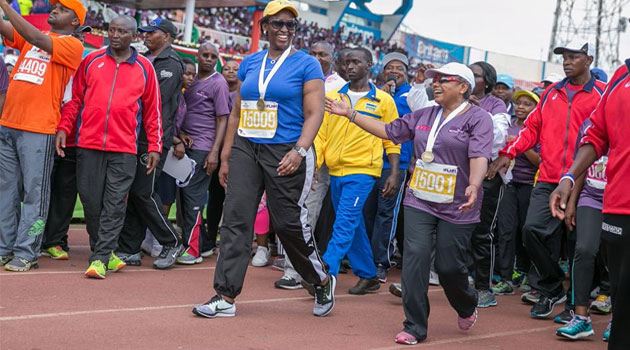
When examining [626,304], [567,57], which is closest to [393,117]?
[567,57]

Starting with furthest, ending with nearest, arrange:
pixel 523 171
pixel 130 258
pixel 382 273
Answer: pixel 382 273, pixel 523 171, pixel 130 258

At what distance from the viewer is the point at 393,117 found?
7.83 metres

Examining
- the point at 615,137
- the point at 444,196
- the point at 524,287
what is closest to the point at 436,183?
the point at 444,196

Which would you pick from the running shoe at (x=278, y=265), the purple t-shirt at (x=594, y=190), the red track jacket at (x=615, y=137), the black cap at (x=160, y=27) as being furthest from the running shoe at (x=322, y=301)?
the black cap at (x=160, y=27)

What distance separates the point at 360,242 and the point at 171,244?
1914 millimetres

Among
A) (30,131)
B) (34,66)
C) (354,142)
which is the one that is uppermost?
(34,66)

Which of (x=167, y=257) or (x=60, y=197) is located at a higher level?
(x=60, y=197)

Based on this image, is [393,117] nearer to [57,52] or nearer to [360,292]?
Result: [360,292]

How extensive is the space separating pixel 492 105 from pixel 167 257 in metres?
3.47

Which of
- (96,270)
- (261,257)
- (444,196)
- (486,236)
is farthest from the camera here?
(261,257)

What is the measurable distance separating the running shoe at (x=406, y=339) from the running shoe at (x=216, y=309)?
4.00ft

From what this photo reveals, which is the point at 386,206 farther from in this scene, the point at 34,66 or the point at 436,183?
the point at 34,66

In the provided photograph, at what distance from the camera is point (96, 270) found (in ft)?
23.7

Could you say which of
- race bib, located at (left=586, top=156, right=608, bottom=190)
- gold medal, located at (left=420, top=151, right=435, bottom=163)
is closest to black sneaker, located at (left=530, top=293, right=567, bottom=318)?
race bib, located at (left=586, top=156, right=608, bottom=190)
